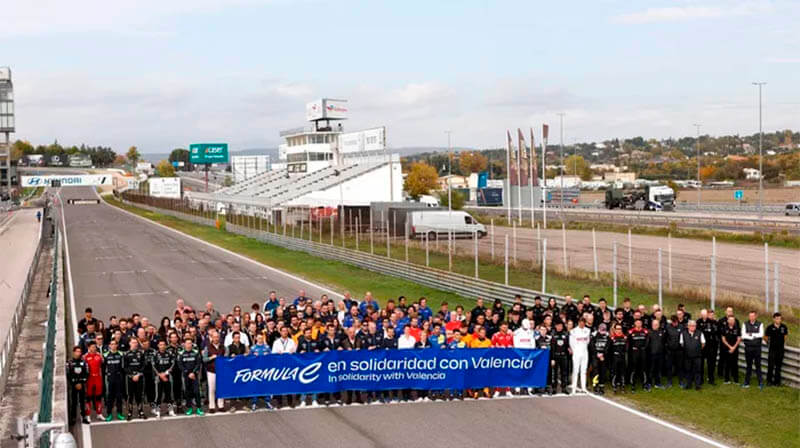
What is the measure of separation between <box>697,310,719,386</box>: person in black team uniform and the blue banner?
10.7 feet

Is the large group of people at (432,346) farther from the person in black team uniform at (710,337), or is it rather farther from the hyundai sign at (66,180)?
the hyundai sign at (66,180)

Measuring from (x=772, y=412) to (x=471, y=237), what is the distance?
127ft

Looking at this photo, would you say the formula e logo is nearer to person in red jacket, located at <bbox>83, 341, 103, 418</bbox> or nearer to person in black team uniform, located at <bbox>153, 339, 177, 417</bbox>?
person in black team uniform, located at <bbox>153, 339, 177, 417</bbox>

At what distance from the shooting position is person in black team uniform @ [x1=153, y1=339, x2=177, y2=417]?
1570 centimetres

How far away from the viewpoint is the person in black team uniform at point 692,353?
56.3 ft

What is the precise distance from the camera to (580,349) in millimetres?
17219

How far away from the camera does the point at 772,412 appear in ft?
51.0

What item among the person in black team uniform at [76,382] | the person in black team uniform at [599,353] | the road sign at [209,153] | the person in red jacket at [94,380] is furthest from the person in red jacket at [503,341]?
the road sign at [209,153]

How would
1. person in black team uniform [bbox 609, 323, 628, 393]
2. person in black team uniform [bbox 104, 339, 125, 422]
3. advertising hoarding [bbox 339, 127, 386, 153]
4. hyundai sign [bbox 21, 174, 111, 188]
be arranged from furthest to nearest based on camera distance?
hyundai sign [bbox 21, 174, 111, 188] → advertising hoarding [bbox 339, 127, 386, 153] → person in black team uniform [bbox 609, 323, 628, 393] → person in black team uniform [bbox 104, 339, 125, 422]

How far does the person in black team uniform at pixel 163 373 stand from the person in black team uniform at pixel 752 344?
1092cm

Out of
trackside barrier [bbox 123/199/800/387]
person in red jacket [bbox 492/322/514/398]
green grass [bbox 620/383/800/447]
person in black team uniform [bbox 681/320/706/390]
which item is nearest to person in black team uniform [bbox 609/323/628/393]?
green grass [bbox 620/383/800/447]

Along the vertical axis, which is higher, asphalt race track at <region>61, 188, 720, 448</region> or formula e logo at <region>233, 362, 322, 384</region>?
formula e logo at <region>233, 362, 322, 384</region>

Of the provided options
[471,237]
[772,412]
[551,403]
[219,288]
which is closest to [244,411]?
[551,403]

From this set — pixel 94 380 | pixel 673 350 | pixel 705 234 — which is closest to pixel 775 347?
pixel 673 350
